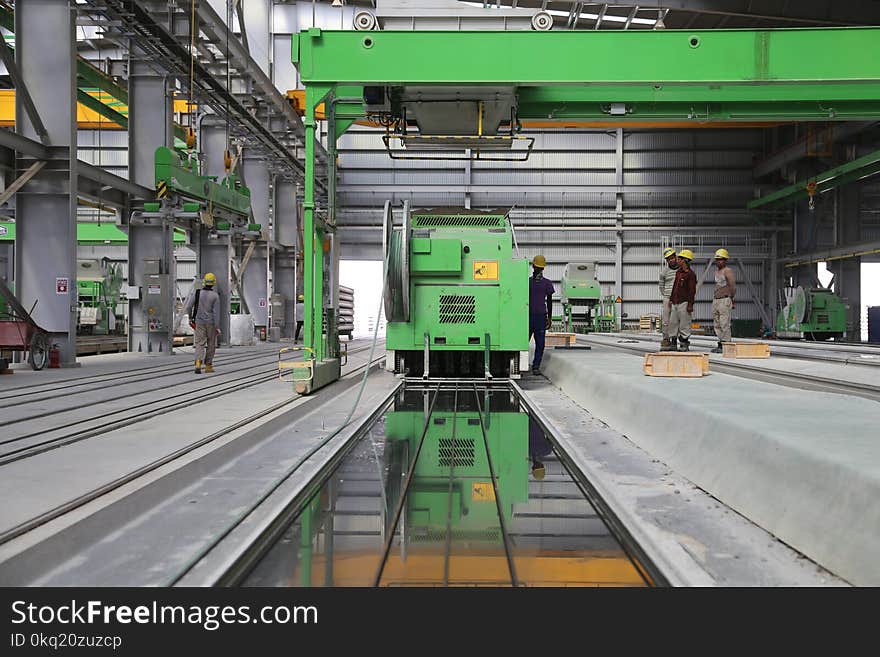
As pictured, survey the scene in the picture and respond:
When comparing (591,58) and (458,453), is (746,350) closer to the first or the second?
(591,58)

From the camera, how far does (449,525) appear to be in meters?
2.96

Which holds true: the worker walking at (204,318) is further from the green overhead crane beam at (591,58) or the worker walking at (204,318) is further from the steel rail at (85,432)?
the green overhead crane beam at (591,58)

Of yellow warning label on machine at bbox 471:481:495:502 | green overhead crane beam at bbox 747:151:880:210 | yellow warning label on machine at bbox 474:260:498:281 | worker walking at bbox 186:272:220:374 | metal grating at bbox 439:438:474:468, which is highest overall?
green overhead crane beam at bbox 747:151:880:210

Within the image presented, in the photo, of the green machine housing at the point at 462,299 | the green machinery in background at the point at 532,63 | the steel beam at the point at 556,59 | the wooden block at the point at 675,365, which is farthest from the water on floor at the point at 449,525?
the steel beam at the point at 556,59

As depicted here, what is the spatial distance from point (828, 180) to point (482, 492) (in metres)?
24.9

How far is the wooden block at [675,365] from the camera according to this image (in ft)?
20.4

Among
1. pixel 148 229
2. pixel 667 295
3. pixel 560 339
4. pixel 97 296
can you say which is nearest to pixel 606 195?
pixel 560 339

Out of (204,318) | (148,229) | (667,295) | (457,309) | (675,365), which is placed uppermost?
(148,229)

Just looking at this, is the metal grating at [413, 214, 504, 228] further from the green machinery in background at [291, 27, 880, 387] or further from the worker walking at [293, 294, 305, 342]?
the worker walking at [293, 294, 305, 342]

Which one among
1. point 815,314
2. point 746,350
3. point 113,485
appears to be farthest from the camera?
point 815,314

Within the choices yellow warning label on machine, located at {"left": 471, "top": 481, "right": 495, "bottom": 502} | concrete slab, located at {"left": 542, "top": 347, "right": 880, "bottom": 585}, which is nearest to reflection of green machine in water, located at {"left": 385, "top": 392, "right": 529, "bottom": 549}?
yellow warning label on machine, located at {"left": 471, "top": 481, "right": 495, "bottom": 502}

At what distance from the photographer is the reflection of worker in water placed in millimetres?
3975

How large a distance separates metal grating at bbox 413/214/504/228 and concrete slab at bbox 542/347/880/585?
4.89 metres

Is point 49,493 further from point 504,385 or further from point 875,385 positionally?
point 875,385
